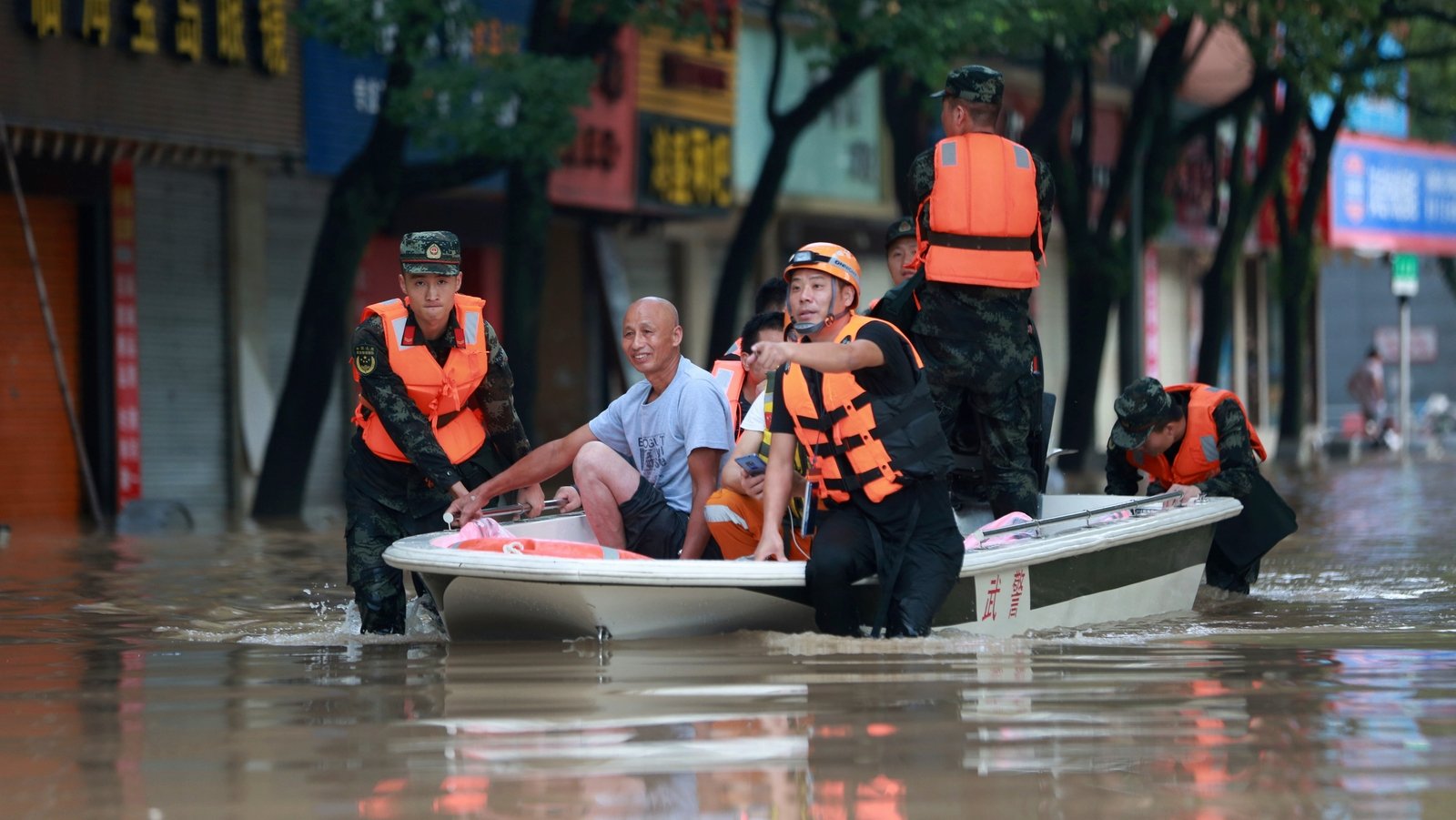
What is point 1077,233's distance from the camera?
77.2 feet

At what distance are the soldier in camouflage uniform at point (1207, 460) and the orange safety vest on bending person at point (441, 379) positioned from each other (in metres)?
3.03

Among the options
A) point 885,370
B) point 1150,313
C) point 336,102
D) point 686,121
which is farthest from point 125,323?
point 1150,313

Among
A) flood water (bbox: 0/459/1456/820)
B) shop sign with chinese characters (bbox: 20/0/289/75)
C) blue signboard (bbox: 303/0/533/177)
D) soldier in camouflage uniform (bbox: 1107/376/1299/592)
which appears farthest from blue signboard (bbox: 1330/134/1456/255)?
flood water (bbox: 0/459/1456/820)

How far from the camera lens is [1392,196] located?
133 ft

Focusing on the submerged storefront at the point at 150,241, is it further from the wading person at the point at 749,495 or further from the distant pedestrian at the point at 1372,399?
the distant pedestrian at the point at 1372,399

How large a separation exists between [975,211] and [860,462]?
4.83 ft

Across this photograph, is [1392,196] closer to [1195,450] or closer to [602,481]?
[1195,450]

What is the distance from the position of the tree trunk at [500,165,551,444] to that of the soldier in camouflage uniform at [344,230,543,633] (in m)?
10.2

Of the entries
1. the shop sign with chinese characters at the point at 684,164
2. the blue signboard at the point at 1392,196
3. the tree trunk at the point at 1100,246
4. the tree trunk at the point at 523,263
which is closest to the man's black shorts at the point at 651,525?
the tree trunk at the point at 523,263

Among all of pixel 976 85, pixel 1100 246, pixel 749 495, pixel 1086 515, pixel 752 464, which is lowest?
pixel 1086 515

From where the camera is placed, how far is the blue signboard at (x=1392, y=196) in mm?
39156

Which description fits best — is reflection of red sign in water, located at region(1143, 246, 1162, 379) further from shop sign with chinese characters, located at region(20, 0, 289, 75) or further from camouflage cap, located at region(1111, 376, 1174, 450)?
camouflage cap, located at region(1111, 376, 1174, 450)

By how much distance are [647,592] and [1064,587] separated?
5.93ft

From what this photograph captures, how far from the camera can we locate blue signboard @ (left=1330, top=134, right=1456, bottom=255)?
39.2 meters
